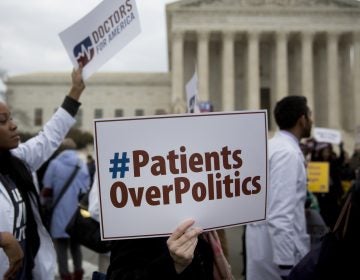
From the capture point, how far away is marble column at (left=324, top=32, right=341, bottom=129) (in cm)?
4366

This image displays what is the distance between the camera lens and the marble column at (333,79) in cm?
4366

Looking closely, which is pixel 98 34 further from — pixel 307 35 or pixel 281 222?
pixel 307 35

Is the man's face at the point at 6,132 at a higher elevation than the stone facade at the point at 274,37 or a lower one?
lower

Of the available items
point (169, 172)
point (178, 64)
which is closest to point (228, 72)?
point (178, 64)

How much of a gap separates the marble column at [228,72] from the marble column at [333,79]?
9086mm

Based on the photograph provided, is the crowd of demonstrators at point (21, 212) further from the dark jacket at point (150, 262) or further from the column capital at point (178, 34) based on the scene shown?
the column capital at point (178, 34)

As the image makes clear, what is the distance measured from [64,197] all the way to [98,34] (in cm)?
329

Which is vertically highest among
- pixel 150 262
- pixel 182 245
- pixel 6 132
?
pixel 6 132

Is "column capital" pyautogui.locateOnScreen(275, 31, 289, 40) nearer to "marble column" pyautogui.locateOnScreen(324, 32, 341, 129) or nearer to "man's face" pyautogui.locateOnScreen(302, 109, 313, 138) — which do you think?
"marble column" pyautogui.locateOnScreen(324, 32, 341, 129)

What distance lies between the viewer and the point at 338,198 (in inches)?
301

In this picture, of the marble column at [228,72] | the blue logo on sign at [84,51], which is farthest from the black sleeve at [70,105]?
the marble column at [228,72]

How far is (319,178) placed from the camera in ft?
25.6

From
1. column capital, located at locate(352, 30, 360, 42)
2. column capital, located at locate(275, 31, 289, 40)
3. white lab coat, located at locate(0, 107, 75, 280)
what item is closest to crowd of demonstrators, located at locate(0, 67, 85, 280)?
white lab coat, located at locate(0, 107, 75, 280)

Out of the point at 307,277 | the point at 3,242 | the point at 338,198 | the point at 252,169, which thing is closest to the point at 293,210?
the point at 252,169
